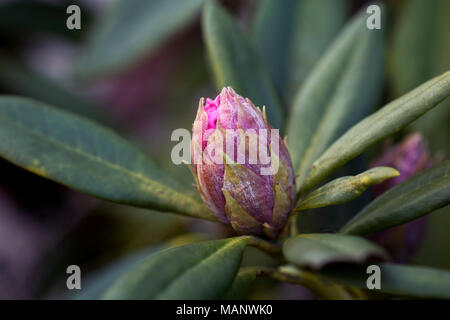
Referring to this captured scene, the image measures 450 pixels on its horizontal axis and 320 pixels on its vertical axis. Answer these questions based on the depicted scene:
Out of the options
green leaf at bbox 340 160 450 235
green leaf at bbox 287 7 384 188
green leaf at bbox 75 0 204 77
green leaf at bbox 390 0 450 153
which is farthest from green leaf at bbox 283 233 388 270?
green leaf at bbox 75 0 204 77

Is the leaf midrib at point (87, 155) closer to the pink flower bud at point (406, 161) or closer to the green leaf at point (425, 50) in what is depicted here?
the pink flower bud at point (406, 161)

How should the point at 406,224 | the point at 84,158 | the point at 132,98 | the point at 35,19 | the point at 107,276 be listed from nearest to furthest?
the point at 84,158 < the point at 406,224 < the point at 107,276 < the point at 35,19 < the point at 132,98

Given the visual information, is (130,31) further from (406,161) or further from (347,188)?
(347,188)

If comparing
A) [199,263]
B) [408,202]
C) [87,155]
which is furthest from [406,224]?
[87,155]

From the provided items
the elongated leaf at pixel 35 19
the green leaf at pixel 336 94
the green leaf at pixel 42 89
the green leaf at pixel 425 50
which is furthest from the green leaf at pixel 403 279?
the elongated leaf at pixel 35 19

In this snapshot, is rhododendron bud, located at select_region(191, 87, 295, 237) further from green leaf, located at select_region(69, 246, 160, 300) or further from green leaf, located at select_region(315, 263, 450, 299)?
green leaf, located at select_region(69, 246, 160, 300)

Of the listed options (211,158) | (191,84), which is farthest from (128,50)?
(211,158)
